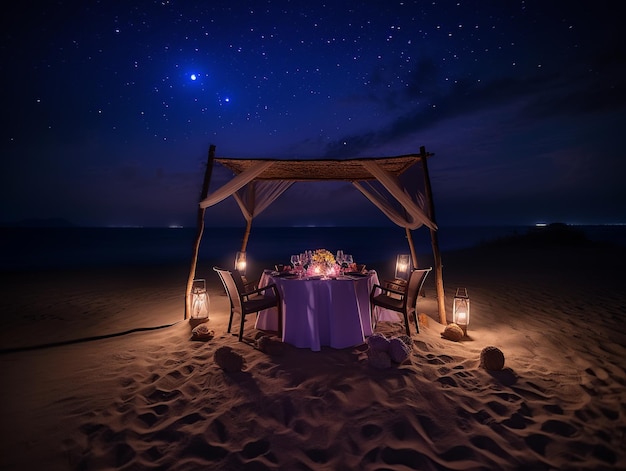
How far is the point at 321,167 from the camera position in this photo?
6336 mm

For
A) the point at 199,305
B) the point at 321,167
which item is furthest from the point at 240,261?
the point at 321,167

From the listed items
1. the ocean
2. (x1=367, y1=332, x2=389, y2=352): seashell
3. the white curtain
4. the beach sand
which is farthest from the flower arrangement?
the ocean

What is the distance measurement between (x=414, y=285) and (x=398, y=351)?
4.56ft

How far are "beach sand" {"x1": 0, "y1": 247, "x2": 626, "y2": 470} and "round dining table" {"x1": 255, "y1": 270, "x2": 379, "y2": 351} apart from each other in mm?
193

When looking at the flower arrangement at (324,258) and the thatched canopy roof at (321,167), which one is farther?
the thatched canopy roof at (321,167)

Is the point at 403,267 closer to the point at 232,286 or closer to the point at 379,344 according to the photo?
the point at 379,344

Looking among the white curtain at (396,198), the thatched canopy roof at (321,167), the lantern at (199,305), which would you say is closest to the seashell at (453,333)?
the white curtain at (396,198)

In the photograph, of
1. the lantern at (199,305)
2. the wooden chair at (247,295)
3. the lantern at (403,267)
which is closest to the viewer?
the wooden chair at (247,295)

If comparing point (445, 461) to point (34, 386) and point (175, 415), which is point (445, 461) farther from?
point (34, 386)

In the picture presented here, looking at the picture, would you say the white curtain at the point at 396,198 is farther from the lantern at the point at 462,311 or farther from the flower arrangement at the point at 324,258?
the flower arrangement at the point at 324,258

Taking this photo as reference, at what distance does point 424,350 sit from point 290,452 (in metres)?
2.36

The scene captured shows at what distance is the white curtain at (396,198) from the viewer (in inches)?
214

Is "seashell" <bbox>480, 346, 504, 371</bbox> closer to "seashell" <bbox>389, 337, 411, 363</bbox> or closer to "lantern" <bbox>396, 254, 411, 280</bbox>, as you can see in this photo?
"seashell" <bbox>389, 337, 411, 363</bbox>

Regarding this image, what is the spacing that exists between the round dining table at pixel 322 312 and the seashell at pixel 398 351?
74cm
